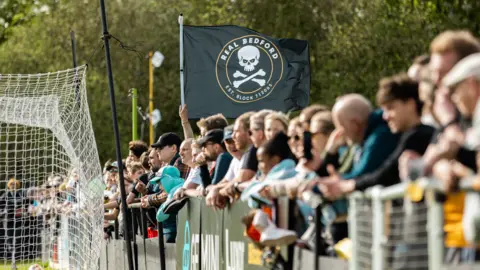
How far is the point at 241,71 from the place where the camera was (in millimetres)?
16453

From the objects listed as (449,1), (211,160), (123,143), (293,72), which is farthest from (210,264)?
(123,143)

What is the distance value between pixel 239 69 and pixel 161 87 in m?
36.7

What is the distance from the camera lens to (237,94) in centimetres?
1622

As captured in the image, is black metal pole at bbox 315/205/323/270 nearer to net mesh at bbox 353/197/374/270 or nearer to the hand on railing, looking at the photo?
net mesh at bbox 353/197/374/270

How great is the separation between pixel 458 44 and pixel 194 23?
44956 millimetres

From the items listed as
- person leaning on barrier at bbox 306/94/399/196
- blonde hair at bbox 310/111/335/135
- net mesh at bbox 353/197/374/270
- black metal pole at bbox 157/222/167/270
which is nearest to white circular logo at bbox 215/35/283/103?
black metal pole at bbox 157/222/167/270

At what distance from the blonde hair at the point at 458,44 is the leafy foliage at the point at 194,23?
37.1 metres

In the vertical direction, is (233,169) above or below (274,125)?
below

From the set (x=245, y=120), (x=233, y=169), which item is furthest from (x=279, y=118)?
(x=233, y=169)

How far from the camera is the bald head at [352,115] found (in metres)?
7.13

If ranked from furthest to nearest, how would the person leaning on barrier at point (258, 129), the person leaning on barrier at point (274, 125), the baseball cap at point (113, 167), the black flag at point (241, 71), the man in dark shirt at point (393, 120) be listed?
the baseball cap at point (113, 167), the black flag at point (241, 71), the person leaning on barrier at point (258, 129), the person leaning on barrier at point (274, 125), the man in dark shirt at point (393, 120)

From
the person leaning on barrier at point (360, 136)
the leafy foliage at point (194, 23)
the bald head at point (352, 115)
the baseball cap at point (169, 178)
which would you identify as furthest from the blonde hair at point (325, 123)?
the leafy foliage at point (194, 23)

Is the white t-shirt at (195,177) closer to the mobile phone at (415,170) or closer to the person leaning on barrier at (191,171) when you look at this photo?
the person leaning on barrier at (191,171)

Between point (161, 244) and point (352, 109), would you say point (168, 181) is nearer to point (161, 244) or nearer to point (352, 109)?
point (161, 244)
